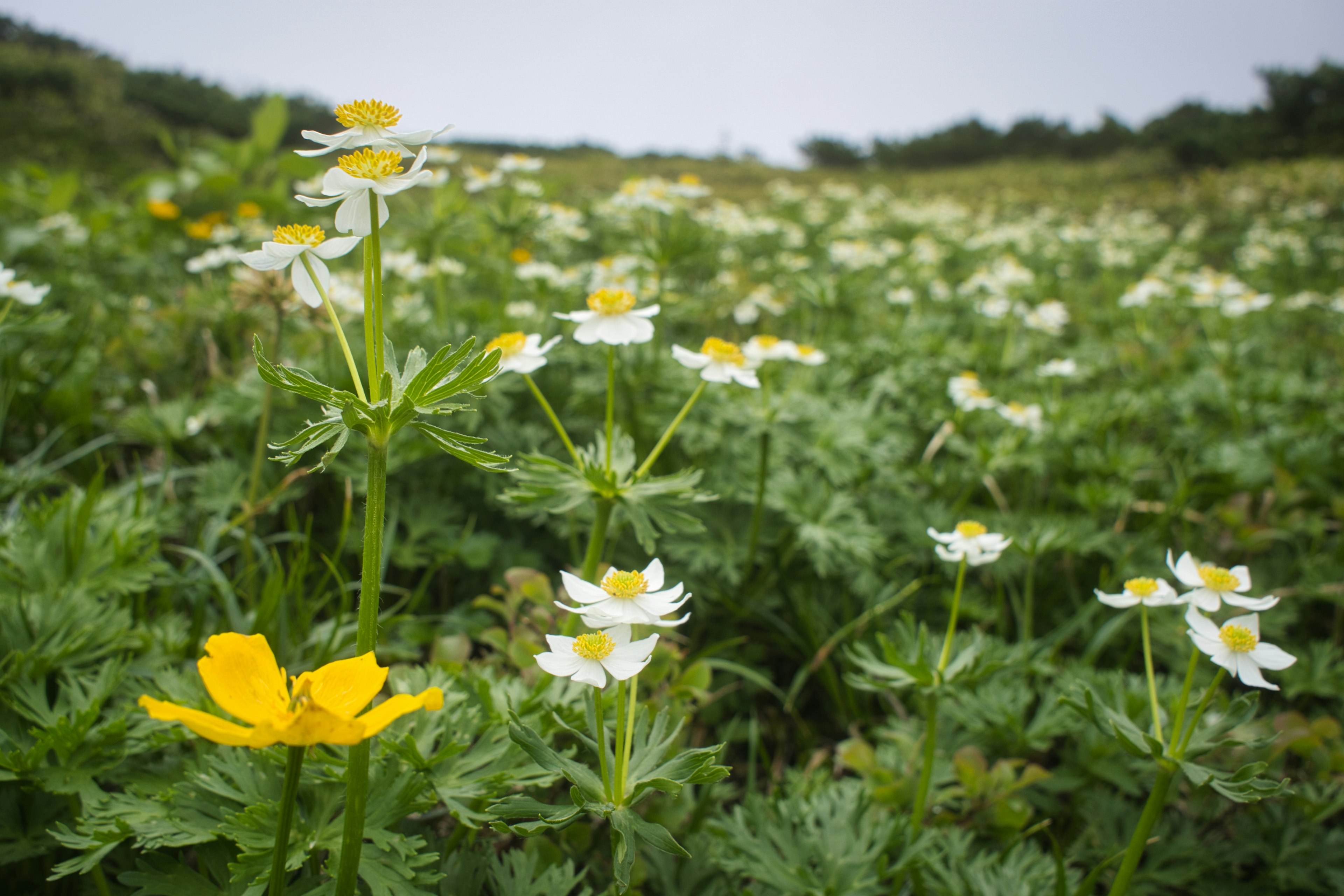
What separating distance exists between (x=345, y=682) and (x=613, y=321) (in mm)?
899

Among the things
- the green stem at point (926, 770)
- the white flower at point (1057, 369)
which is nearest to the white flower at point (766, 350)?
the green stem at point (926, 770)

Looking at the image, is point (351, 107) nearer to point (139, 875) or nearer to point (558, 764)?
point (558, 764)

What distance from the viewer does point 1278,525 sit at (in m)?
2.92

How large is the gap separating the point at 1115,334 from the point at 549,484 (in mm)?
5479

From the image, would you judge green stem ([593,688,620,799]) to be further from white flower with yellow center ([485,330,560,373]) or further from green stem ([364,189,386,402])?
white flower with yellow center ([485,330,560,373])

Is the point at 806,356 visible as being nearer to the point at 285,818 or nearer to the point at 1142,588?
the point at 1142,588

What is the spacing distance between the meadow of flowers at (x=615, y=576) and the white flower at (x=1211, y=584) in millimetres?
16

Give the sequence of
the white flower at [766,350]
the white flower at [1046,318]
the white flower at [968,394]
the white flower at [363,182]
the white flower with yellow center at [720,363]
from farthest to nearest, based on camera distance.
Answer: the white flower at [1046,318]
the white flower at [968,394]
the white flower at [766,350]
the white flower with yellow center at [720,363]
the white flower at [363,182]

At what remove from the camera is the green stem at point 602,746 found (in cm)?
98

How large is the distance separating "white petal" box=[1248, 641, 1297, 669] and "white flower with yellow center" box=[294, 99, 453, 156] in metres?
1.48

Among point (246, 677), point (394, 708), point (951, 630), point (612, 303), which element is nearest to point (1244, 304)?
point (951, 630)

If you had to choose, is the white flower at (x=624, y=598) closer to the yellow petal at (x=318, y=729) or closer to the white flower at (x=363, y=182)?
the yellow petal at (x=318, y=729)

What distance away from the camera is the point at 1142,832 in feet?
4.04

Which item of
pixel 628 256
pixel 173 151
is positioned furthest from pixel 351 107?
pixel 173 151
